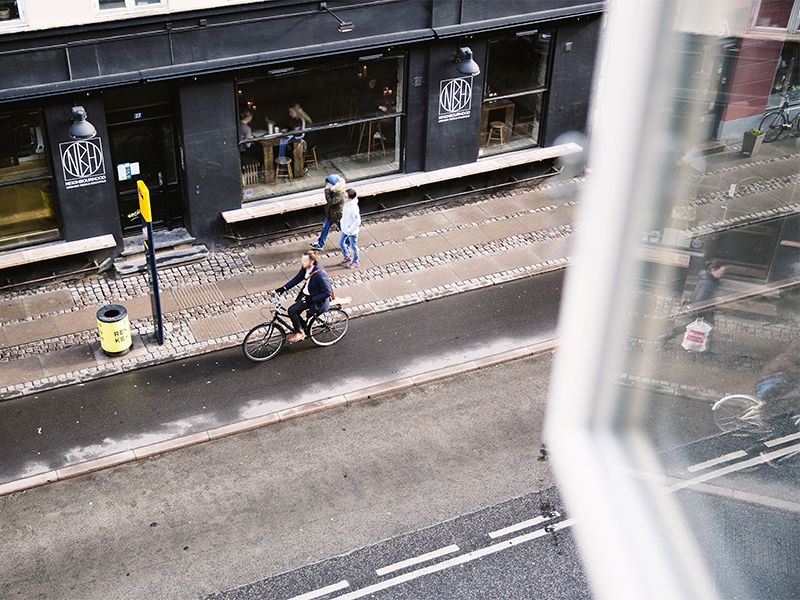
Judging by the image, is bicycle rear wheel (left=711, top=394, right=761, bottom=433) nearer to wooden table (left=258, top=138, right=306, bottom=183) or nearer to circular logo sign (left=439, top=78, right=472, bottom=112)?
wooden table (left=258, top=138, right=306, bottom=183)

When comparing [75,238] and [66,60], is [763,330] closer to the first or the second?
[66,60]

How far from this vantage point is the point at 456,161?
19.5m

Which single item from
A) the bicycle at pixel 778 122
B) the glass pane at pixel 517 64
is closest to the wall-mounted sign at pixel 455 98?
the glass pane at pixel 517 64

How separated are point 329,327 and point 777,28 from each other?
1411 cm

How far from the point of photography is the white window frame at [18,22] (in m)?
14.4

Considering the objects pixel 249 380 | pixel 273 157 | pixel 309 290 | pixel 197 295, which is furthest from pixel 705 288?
pixel 273 157

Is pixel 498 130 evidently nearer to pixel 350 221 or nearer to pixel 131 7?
pixel 350 221

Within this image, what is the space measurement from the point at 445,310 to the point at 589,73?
21.9ft

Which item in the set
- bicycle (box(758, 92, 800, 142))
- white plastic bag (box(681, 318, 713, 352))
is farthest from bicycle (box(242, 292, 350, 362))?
bicycle (box(758, 92, 800, 142))

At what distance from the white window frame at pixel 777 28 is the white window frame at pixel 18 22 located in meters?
14.6

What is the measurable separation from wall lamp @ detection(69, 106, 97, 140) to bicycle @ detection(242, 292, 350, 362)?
12.6 feet

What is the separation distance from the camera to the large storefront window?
15422 mm

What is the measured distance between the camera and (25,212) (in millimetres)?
16172

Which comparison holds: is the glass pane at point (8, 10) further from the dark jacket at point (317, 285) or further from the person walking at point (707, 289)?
the person walking at point (707, 289)
